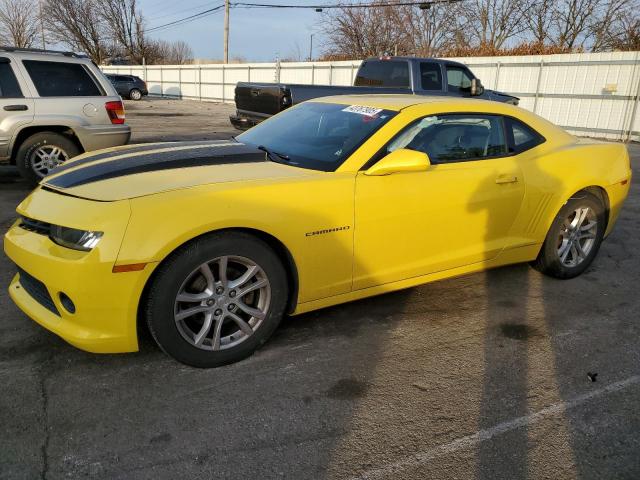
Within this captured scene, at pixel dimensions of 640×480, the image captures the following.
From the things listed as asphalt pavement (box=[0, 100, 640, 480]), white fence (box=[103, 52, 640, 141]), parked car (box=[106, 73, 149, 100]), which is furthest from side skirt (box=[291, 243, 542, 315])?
parked car (box=[106, 73, 149, 100])

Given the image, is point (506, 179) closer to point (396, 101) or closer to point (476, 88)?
point (396, 101)

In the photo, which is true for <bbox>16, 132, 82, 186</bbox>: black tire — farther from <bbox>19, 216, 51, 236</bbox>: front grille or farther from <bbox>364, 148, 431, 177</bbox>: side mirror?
<bbox>364, 148, 431, 177</bbox>: side mirror

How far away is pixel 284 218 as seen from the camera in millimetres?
2883

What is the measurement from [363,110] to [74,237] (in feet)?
6.93

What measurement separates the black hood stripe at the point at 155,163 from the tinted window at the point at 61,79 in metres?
4.49

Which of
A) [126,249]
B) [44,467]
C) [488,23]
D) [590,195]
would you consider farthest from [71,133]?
[488,23]

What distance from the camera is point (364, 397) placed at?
8.88 ft

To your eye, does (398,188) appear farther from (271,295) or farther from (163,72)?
(163,72)

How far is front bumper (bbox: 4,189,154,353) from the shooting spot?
251 centimetres

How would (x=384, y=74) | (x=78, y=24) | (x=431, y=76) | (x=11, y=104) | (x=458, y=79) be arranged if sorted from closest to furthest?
(x=11, y=104) < (x=431, y=76) < (x=384, y=74) < (x=458, y=79) < (x=78, y=24)

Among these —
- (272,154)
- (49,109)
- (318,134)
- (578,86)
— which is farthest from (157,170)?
(578,86)

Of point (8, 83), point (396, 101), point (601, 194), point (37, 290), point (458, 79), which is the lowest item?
point (37, 290)

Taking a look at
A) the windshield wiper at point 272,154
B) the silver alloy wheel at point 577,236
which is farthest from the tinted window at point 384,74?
the windshield wiper at point 272,154

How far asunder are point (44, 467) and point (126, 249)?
0.99 m
